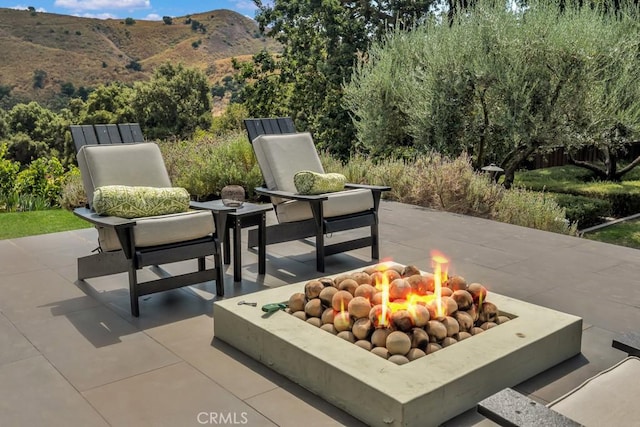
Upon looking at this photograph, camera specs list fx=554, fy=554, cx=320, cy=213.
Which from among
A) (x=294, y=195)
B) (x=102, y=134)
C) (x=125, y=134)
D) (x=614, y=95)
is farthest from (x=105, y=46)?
(x=294, y=195)

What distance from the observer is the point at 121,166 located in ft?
12.8

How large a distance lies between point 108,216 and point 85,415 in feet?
5.04

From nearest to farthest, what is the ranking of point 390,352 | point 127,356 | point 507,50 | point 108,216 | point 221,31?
point 390,352, point 127,356, point 108,216, point 507,50, point 221,31

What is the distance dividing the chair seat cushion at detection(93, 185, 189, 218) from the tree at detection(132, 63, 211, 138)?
26567 millimetres

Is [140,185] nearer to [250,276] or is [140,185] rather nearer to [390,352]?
[250,276]

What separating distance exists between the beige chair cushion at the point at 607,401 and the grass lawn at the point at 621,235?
258 inches

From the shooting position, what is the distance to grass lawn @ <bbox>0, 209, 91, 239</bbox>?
5.66 metres

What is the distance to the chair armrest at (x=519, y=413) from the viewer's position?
55.6 inches

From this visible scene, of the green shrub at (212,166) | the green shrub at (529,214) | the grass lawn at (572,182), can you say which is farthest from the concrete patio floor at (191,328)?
the grass lawn at (572,182)

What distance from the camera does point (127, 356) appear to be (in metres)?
2.72

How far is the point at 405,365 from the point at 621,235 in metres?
7.51

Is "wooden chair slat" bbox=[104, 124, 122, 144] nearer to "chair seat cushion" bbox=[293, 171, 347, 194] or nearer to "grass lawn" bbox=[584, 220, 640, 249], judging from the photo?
"chair seat cushion" bbox=[293, 171, 347, 194]

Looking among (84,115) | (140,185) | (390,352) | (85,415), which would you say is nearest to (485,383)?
(390,352)

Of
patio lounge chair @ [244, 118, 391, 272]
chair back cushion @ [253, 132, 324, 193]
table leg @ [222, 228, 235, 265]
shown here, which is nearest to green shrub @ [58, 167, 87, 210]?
patio lounge chair @ [244, 118, 391, 272]
